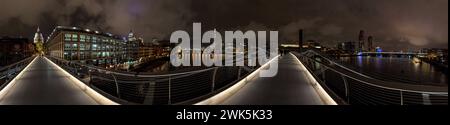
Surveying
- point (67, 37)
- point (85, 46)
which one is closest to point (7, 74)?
point (67, 37)

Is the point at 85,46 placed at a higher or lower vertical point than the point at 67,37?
lower

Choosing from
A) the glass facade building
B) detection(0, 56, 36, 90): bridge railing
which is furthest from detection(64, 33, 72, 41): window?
detection(0, 56, 36, 90): bridge railing

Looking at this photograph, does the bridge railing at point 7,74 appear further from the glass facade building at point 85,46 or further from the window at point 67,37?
the window at point 67,37

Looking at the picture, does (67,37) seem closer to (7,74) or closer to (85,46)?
(85,46)

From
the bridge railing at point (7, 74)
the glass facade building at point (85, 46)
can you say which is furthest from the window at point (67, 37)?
the bridge railing at point (7, 74)

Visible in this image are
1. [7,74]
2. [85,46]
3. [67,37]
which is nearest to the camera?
[7,74]

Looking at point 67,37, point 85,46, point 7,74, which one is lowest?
point 7,74

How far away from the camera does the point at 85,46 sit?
47844 millimetres

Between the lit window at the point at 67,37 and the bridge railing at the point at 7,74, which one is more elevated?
the lit window at the point at 67,37

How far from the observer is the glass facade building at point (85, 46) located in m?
44.2

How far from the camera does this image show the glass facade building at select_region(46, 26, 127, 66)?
44.2m

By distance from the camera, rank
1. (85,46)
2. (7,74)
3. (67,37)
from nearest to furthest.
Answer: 1. (7,74)
2. (67,37)
3. (85,46)
